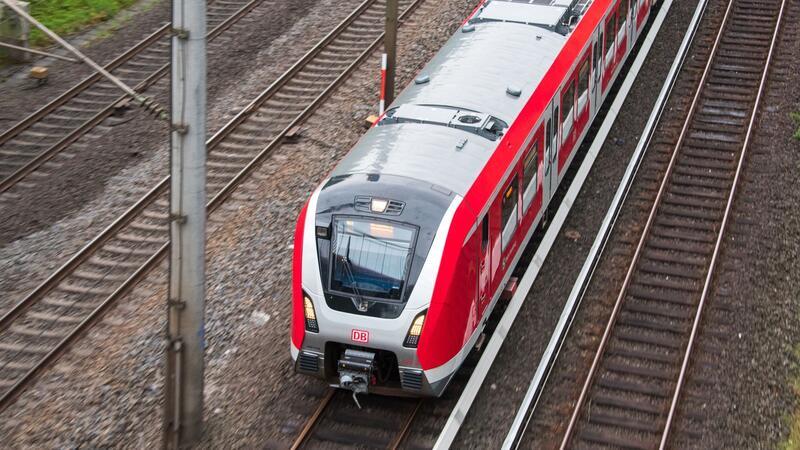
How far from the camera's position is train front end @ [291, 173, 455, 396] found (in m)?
11.1

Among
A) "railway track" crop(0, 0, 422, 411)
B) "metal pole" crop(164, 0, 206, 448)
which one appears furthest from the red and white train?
"railway track" crop(0, 0, 422, 411)

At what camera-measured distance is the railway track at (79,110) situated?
17.7m

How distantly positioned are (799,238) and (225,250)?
8.90m

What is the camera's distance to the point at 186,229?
424 inches

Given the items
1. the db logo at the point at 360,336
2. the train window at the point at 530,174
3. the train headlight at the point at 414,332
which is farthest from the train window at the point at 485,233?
the db logo at the point at 360,336

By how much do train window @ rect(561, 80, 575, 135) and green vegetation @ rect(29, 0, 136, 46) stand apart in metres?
12.3

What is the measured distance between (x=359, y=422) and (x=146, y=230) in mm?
5903

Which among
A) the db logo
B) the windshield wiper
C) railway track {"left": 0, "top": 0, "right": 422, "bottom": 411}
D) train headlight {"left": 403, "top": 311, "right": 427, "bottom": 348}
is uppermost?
the windshield wiper

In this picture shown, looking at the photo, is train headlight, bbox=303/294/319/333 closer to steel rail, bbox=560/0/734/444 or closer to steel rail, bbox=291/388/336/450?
steel rail, bbox=291/388/336/450

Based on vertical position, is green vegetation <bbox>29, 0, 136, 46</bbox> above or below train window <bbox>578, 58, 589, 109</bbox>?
below

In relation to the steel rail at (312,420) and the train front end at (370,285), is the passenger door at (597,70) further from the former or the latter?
the steel rail at (312,420)

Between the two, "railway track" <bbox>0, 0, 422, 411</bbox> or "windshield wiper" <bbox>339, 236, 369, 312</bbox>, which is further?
"railway track" <bbox>0, 0, 422, 411</bbox>

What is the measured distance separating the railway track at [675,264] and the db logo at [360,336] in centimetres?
262

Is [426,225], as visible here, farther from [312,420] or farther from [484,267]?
[312,420]
